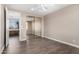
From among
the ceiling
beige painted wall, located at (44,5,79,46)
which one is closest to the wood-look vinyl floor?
beige painted wall, located at (44,5,79,46)

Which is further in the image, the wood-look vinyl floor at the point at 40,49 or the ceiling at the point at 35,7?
the ceiling at the point at 35,7

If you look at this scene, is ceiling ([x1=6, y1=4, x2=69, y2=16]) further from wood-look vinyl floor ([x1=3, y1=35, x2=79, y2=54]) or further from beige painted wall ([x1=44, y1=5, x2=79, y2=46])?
wood-look vinyl floor ([x1=3, y1=35, x2=79, y2=54])

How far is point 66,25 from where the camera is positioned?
18.5 feet

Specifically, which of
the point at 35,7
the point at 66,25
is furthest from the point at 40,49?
the point at 35,7

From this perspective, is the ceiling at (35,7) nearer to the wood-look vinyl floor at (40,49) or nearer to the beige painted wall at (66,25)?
the beige painted wall at (66,25)

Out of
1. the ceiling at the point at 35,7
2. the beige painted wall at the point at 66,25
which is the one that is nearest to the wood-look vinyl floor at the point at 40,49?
the beige painted wall at the point at 66,25

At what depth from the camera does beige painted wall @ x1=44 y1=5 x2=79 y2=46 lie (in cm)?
493

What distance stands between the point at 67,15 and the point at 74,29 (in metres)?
1.02

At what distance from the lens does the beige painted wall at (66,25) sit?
194 inches

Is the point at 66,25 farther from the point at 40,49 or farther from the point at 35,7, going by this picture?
the point at 40,49

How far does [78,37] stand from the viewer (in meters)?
4.76

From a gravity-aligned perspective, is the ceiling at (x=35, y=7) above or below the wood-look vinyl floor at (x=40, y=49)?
above

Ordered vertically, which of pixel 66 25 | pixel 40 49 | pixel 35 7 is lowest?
pixel 40 49
